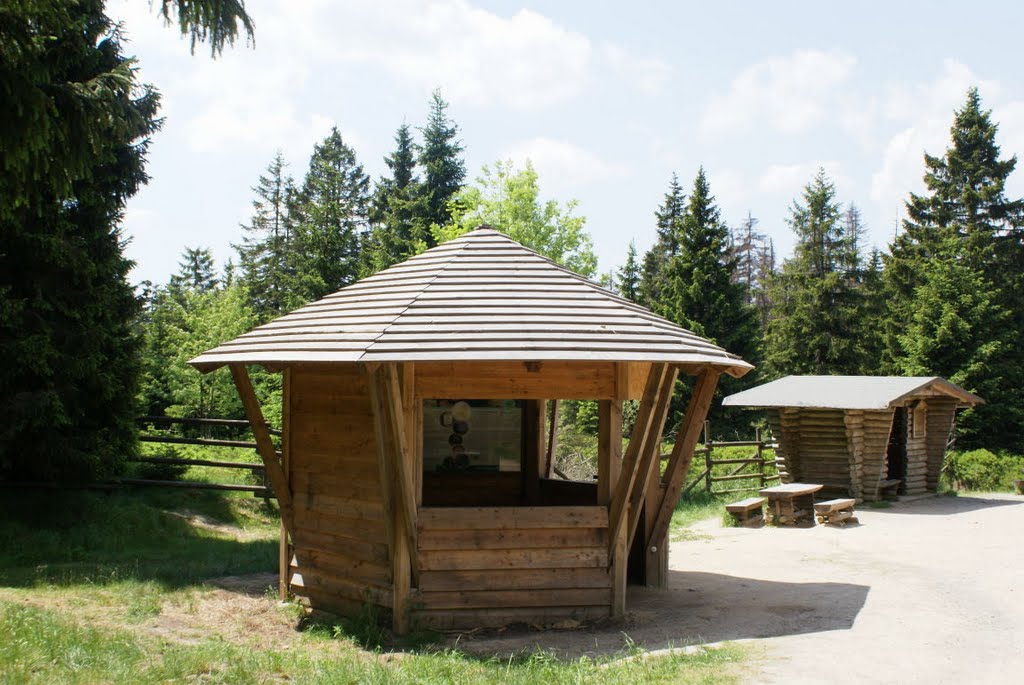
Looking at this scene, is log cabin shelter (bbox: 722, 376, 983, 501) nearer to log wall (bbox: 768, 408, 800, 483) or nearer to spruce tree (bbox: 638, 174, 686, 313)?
log wall (bbox: 768, 408, 800, 483)

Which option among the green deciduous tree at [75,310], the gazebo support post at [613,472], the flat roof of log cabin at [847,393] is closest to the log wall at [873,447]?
the flat roof of log cabin at [847,393]

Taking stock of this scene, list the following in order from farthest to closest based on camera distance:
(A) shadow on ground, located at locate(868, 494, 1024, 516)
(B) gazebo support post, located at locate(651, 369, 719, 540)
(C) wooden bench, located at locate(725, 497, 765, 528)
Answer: (A) shadow on ground, located at locate(868, 494, 1024, 516), (C) wooden bench, located at locate(725, 497, 765, 528), (B) gazebo support post, located at locate(651, 369, 719, 540)

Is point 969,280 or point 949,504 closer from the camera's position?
point 949,504

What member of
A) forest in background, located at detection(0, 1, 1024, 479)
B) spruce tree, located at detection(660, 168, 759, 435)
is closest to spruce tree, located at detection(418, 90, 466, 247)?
forest in background, located at detection(0, 1, 1024, 479)

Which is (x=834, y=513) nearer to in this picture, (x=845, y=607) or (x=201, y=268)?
(x=845, y=607)

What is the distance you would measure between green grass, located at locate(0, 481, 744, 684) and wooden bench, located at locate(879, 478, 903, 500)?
12720 millimetres

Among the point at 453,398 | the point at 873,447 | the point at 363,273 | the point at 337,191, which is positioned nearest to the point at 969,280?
the point at 873,447

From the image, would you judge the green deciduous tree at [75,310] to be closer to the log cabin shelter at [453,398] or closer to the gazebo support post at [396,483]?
the log cabin shelter at [453,398]

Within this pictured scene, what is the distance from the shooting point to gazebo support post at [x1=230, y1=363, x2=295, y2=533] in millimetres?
Answer: 8289

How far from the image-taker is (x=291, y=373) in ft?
28.8

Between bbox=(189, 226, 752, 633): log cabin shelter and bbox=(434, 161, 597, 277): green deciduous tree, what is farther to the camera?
bbox=(434, 161, 597, 277): green deciduous tree

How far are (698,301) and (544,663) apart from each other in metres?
25.9

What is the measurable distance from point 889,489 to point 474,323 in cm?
1428

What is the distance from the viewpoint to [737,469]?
68.7 ft
